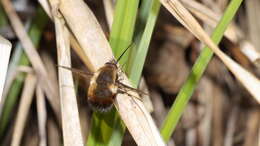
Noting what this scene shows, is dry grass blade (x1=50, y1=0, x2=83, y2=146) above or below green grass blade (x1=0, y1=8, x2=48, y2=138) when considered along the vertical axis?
below

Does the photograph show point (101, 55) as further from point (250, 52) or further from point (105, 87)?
point (250, 52)

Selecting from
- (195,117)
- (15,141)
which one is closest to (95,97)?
(15,141)

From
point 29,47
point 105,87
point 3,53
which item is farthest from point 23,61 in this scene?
point 3,53

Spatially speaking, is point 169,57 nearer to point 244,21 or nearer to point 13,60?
point 244,21

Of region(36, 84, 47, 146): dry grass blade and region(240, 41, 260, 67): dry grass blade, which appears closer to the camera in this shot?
region(240, 41, 260, 67): dry grass blade

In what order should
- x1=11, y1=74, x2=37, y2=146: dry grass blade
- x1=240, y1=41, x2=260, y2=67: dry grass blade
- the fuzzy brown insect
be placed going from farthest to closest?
1. x1=11, y1=74, x2=37, y2=146: dry grass blade
2. x1=240, y1=41, x2=260, y2=67: dry grass blade
3. the fuzzy brown insect

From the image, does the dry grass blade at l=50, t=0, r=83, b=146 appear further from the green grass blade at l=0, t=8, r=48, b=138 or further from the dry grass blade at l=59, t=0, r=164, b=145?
the green grass blade at l=0, t=8, r=48, b=138

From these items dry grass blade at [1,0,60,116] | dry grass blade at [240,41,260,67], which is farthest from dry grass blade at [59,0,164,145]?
dry grass blade at [1,0,60,116]

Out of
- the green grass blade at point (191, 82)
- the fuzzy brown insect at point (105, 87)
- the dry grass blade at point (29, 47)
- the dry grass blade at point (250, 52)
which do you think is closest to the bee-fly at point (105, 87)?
the fuzzy brown insect at point (105, 87)
